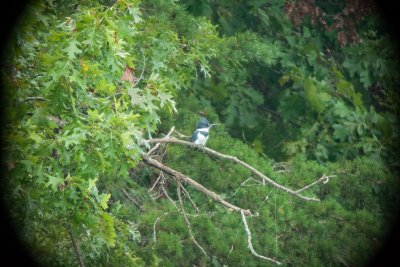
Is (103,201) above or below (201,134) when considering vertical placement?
above

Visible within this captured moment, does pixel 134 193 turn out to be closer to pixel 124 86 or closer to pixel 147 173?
pixel 147 173

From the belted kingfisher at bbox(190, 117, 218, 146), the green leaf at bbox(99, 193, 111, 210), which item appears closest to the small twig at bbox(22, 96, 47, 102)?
the green leaf at bbox(99, 193, 111, 210)

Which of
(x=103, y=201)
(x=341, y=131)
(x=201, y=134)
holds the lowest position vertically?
(x=341, y=131)

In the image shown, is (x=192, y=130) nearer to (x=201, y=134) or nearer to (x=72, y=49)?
(x=201, y=134)

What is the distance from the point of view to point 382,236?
6578 millimetres

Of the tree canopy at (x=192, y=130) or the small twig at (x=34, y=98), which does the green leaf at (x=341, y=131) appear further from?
the small twig at (x=34, y=98)

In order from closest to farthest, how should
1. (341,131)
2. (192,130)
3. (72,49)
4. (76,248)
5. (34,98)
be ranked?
(72,49), (34,98), (76,248), (192,130), (341,131)

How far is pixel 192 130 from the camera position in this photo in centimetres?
714

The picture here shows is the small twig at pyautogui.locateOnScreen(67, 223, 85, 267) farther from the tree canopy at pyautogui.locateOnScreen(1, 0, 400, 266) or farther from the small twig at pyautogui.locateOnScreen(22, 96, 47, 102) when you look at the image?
the small twig at pyautogui.locateOnScreen(22, 96, 47, 102)

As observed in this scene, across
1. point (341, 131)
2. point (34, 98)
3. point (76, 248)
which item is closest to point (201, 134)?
point (76, 248)

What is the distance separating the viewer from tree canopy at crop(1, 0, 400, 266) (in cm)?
420

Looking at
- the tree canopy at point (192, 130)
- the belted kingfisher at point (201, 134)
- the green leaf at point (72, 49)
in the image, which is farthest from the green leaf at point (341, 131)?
the green leaf at point (72, 49)

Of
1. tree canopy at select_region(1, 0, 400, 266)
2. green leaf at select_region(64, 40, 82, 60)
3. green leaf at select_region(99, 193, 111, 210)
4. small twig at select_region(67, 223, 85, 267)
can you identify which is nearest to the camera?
green leaf at select_region(64, 40, 82, 60)

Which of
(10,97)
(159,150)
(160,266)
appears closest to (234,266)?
(160,266)
